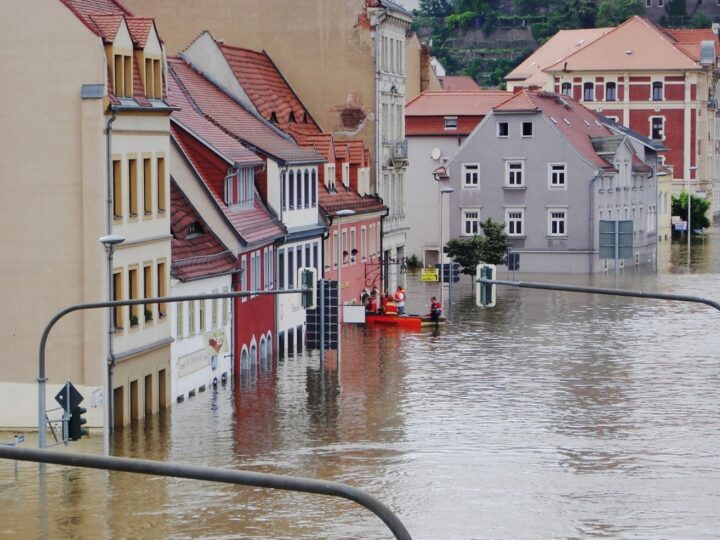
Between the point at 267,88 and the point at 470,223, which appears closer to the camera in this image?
the point at 267,88

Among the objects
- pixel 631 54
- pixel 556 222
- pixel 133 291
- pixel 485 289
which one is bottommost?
pixel 133 291

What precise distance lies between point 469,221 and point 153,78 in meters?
53.2

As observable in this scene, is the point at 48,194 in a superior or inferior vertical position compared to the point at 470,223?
superior

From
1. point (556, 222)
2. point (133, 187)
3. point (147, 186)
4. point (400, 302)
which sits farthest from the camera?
point (556, 222)

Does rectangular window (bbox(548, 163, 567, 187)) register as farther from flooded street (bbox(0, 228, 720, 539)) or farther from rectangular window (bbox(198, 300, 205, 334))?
rectangular window (bbox(198, 300, 205, 334))

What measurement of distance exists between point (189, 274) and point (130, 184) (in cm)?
503

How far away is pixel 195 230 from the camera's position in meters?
51.3

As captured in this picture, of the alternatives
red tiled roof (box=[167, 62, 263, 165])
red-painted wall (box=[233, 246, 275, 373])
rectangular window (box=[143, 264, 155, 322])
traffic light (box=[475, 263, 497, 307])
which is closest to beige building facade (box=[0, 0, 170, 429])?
rectangular window (box=[143, 264, 155, 322])

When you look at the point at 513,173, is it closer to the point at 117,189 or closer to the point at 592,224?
the point at 592,224

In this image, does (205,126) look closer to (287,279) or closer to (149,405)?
(287,279)

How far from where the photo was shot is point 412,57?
127 m

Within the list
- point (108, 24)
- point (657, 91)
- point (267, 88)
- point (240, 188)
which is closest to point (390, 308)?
point (267, 88)

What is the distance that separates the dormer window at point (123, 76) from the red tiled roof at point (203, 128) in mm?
10189

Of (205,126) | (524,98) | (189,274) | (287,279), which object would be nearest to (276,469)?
(189,274)
